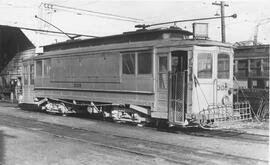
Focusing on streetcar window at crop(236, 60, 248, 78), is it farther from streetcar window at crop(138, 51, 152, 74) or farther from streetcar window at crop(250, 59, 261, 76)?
streetcar window at crop(138, 51, 152, 74)

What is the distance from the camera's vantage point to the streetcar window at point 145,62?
11938 millimetres

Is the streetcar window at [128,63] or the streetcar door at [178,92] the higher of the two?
the streetcar window at [128,63]

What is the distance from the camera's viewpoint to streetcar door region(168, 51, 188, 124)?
11.0 metres

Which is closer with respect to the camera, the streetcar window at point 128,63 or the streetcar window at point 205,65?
the streetcar window at point 205,65

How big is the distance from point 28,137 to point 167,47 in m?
5.06

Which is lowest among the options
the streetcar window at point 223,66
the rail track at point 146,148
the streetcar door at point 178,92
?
the rail track at point 146,148

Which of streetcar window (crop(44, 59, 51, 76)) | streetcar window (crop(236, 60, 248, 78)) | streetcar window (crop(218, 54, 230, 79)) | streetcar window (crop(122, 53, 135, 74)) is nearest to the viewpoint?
streetcar window (crop(218, 54, 230, 79))

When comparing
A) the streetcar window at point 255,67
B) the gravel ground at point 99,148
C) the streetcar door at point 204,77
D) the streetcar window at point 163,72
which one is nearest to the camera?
the gravel ground at point 99,148

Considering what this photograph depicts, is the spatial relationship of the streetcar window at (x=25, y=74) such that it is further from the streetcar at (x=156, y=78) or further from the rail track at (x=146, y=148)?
the rail track at (x=146, y=148)

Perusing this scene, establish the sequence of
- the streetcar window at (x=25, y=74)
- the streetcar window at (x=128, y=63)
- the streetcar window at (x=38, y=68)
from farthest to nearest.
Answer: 1. the streetcar window at (x=25, y=74)
2. the streetcar window at (x=38, y=68)
3. the streetcar window at (x=128, y=63)

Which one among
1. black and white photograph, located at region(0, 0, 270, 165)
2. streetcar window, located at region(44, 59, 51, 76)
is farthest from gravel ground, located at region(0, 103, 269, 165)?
streetcar window, located at region(44, 59, 51, 76)

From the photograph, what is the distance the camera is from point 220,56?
1157 centimetres

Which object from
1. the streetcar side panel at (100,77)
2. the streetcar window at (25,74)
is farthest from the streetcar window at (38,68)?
the streetcar window at (25,74)

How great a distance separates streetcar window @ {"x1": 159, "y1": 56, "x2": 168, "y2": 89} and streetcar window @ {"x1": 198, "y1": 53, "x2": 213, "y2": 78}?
1084 mm
